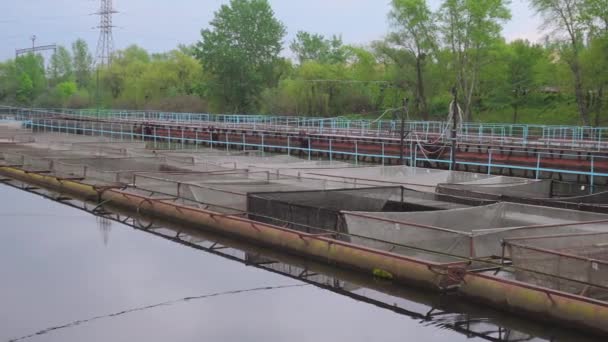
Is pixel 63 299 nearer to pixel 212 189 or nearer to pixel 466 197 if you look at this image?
pixel 212 189

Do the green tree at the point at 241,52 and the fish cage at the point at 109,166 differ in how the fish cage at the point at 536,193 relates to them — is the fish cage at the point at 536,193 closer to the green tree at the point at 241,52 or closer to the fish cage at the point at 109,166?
the fish cage at the point at 109,166

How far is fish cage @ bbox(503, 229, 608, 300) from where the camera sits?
1120 centimetres

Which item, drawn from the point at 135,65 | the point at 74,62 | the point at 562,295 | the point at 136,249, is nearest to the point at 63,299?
the point at 136,249

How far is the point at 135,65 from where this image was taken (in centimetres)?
12988

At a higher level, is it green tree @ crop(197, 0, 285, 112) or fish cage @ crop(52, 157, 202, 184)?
green tree @ crop(197, 0, 285, 112)

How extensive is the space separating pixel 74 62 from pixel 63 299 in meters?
182

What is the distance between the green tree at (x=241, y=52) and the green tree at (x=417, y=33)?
29486mm

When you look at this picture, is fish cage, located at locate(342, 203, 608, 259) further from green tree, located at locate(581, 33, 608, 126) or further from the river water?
green tree, located at locate(581, 33, 608, 126)

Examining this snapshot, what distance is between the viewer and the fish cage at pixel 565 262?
11.2 meters

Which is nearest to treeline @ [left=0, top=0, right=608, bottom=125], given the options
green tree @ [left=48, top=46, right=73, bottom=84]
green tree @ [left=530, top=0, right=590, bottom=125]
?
green tree @ [left=530, top=0, right=590, bottom=125]

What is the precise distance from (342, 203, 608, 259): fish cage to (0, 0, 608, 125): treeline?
1100 inches

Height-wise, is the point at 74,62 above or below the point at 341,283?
above

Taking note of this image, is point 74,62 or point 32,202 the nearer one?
Result: point 32,202

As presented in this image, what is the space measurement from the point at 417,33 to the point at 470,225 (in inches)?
2336
